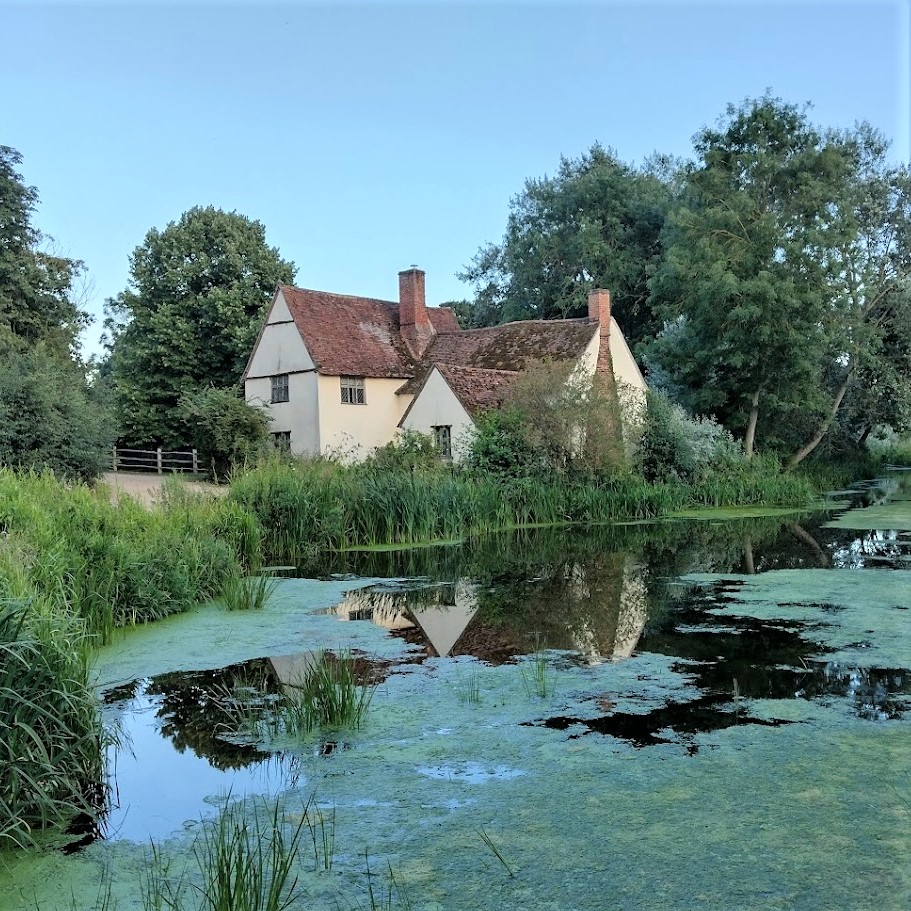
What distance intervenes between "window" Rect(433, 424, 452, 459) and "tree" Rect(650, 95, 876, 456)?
31.8 ft

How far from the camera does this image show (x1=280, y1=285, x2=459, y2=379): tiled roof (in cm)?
3256

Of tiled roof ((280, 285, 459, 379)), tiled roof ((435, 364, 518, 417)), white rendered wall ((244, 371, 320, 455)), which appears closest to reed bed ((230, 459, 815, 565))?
tiled roof ((435, 364, 518, 417))

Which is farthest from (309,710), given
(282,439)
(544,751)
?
(282,439)

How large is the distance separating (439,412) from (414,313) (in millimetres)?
9942

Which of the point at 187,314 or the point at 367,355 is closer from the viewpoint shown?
the point at 367,355

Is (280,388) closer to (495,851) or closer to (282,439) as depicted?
(282,439)

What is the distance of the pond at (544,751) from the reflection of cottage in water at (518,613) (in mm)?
60

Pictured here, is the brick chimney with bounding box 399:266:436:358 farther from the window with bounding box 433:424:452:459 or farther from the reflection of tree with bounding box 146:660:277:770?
the reflection of tree with bounding box 146:660:277:770

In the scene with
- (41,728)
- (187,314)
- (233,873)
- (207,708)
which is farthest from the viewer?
(187,314)

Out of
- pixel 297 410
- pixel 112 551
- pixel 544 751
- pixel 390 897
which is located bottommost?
pixel 390 897

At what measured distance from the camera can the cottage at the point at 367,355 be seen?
3105 centimetres

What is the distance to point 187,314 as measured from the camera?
130ft

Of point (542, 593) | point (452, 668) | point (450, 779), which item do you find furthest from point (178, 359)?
point (450, 779)

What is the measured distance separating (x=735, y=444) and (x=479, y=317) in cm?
2187
